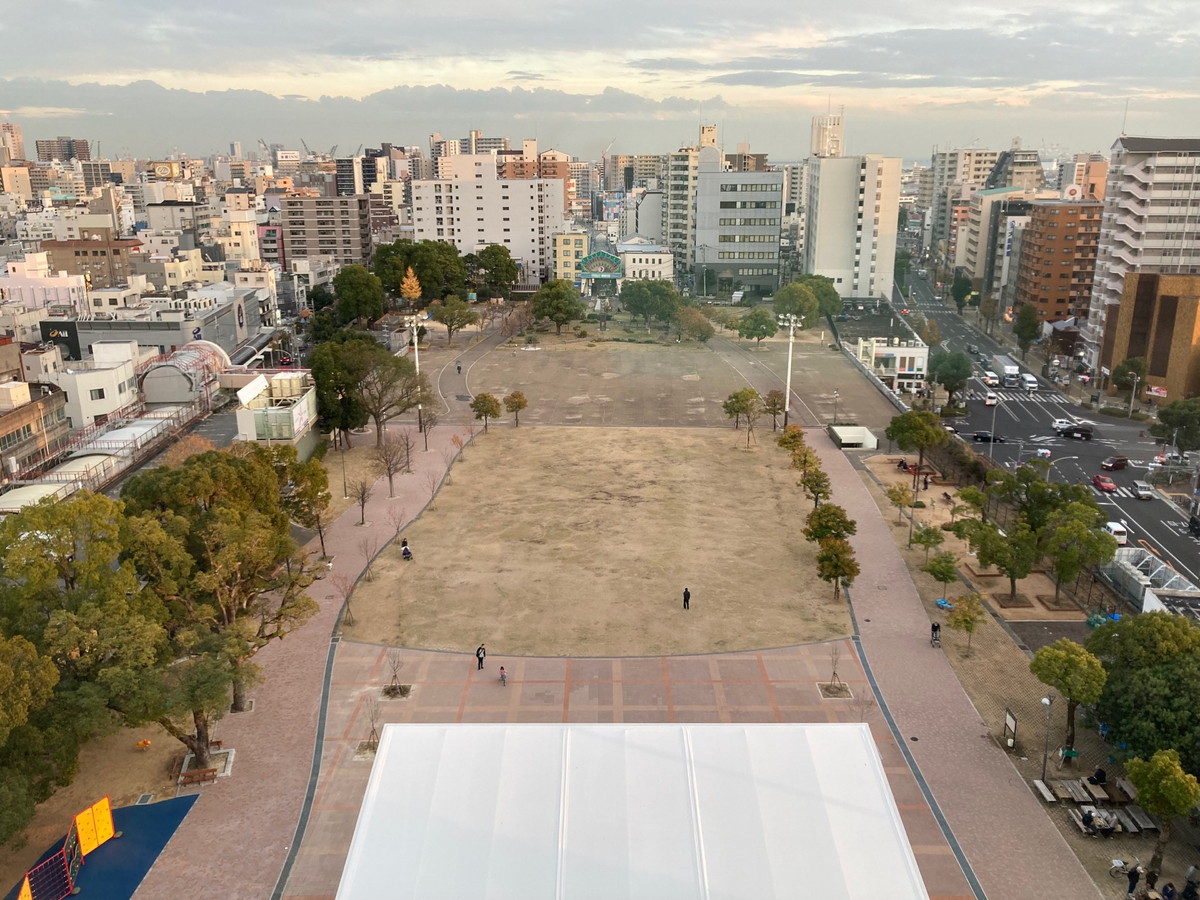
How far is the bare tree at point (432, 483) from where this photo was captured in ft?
124

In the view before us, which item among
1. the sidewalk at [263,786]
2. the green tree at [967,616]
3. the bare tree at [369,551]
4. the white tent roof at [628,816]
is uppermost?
the white tent roof at [628,816]

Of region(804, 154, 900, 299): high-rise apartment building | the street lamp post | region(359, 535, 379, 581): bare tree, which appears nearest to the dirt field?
region(359, 535, 379, 581): bare tree

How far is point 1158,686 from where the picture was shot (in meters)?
18.9

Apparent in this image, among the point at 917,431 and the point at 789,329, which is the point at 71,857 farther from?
the point at 789,329

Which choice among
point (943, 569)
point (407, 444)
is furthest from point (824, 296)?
point (943, 569)

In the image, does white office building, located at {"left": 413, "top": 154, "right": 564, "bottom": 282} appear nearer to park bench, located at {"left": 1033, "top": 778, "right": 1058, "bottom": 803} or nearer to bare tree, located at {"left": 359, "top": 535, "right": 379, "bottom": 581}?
bare tree, located at {"left": 359, "top": 535, "right": 379, "bottom": 581}

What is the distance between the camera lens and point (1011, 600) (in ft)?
93.2

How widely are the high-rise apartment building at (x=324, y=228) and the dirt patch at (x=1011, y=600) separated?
9020cm

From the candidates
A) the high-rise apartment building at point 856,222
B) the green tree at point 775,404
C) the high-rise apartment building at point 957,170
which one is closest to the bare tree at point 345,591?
the green tree at point 775,404

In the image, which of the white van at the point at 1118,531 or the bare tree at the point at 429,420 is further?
the bare tree at the point at 429,420

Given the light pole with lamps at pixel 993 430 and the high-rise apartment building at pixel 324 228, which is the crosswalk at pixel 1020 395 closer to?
the light pole with lamps at pixel 993 430

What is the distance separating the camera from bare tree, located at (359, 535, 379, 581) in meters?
30.3

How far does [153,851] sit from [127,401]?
33.0m

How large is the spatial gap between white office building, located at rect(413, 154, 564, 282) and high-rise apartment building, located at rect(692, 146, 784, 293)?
16.6 m
